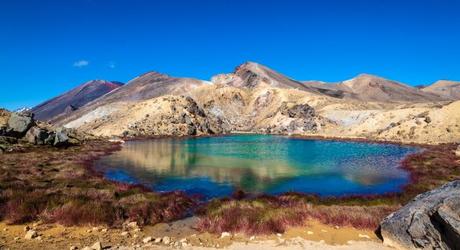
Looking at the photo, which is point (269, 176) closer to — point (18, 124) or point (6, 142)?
point (6, 142)

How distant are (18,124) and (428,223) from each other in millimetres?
75510

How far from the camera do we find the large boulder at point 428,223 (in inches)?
561

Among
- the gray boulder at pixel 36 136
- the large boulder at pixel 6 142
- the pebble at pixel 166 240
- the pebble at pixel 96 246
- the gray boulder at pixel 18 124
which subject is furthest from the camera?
the gray boulder at pixel 18 124

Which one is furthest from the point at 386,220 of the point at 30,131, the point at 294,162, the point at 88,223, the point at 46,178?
the point at 30,131

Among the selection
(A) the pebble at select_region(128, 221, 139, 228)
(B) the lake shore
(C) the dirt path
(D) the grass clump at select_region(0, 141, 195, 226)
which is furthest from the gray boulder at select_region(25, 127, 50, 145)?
(A) the pebble at select_region(128, 221, 139, 228)

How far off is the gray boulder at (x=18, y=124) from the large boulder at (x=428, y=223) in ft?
237

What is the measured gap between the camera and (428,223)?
1539cm

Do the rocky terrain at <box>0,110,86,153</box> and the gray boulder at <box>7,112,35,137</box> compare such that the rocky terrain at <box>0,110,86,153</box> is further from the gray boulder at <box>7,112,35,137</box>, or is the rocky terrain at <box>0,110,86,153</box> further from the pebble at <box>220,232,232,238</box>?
the pebble at <box>220,232,232,238</box>

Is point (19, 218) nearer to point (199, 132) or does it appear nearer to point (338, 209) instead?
point (338, 209)

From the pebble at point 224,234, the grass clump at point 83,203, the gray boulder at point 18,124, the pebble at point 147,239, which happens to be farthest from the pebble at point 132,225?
the gray boulder at point 18,124

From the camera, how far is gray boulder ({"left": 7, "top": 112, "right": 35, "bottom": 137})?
71938 millimetres

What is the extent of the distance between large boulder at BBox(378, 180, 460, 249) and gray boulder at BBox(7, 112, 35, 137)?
72.1 meters

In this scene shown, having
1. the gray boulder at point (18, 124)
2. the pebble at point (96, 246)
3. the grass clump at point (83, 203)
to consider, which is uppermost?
the gray boulder at point (18, 124)

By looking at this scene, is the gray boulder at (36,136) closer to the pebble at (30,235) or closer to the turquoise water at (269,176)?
the turquoise water at (269,176)
